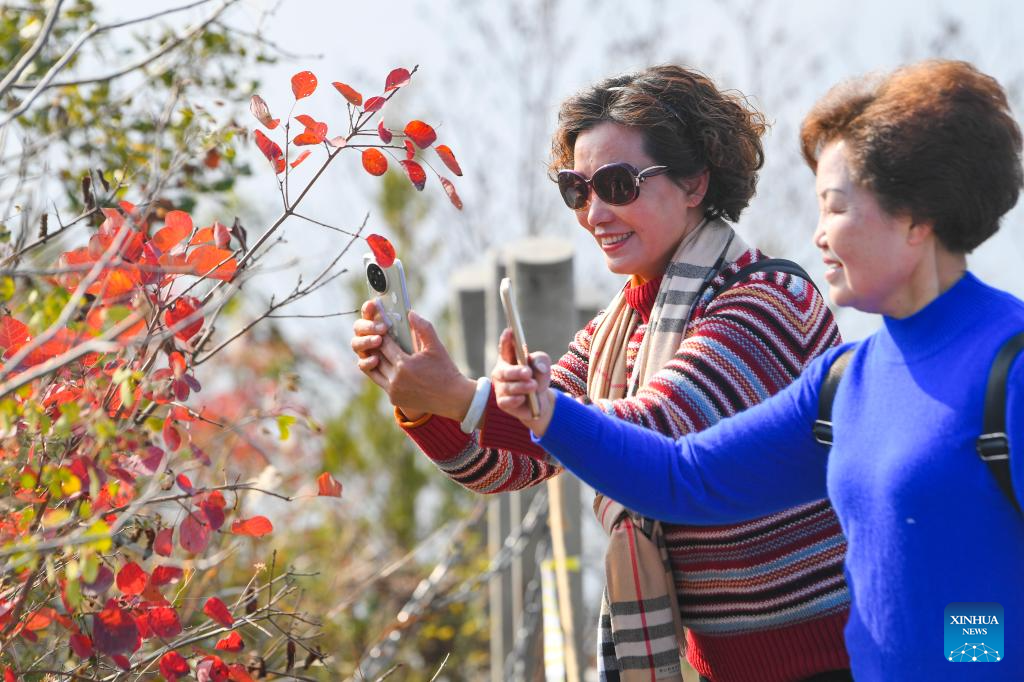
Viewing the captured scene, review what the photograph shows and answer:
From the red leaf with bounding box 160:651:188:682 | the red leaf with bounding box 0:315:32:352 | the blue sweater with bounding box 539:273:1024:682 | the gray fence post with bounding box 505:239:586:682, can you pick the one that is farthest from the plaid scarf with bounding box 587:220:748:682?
the gray fence post with bounding box 505:239:586:682

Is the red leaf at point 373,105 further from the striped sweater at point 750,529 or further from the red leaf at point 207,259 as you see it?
the striped sweater at point 750,529

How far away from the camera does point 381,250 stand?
2137mm

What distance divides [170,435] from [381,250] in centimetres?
45

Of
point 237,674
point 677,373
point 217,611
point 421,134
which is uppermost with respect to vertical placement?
point 421,134

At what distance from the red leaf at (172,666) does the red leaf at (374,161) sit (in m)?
0.88

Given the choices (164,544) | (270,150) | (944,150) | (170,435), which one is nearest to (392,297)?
(270,150)

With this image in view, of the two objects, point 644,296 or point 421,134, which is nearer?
point 421,134

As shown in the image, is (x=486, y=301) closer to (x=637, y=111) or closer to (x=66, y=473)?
(x=637, y=111)

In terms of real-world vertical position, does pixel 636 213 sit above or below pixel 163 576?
above

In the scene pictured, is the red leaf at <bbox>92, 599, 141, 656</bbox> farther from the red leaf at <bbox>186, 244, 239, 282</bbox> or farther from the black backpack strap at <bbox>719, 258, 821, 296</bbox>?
the black backpack strap at <bbox>719, 258, 821, 296</bbox>

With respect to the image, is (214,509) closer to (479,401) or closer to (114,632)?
(114,632)

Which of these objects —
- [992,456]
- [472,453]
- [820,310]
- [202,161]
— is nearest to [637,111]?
[820,310]

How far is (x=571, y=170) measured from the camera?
2.40 meters

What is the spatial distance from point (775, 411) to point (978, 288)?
355 mm
